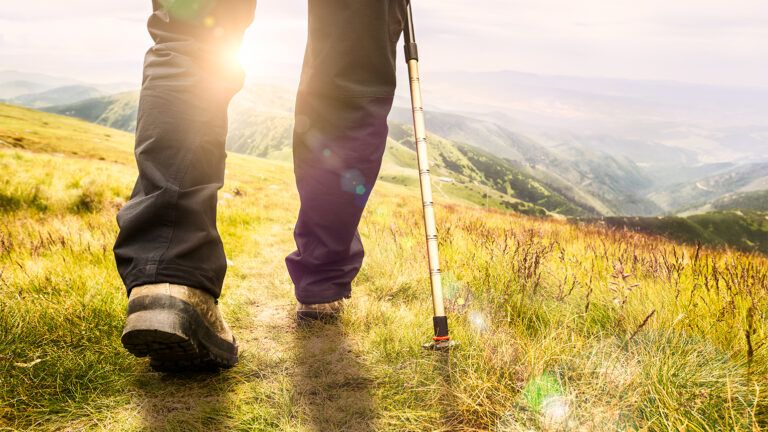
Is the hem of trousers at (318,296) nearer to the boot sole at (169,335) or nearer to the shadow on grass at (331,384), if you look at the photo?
the shadow on grass at (331,384)

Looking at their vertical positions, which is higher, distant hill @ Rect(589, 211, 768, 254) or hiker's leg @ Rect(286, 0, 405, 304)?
hiker's leg @ Rect(286, 0, 405, 304)

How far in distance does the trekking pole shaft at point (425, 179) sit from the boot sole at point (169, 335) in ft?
3.42

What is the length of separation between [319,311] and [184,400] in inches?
38.5

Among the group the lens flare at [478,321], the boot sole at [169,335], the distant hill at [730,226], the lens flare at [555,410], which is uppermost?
the boot sole at [169,335]

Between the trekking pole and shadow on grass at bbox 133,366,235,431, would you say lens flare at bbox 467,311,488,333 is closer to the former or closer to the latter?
the trekking pole

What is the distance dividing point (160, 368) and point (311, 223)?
42.9 inches

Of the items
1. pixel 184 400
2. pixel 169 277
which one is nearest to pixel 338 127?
pixel 169 277

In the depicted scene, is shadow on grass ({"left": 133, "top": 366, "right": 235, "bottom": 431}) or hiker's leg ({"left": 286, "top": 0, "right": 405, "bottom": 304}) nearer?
shadow on grass ({"left": 133, "top": 366, "right": 235, "bottom": 431})

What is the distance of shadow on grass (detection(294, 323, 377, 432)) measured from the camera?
68.5 inches

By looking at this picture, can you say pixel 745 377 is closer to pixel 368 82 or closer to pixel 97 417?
pixel 368 82

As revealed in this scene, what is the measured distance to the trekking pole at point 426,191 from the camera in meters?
2.06

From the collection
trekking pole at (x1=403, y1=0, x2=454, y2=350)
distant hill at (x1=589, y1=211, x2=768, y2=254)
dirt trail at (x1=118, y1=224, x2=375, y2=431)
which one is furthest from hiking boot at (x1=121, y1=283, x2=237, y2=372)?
distant hill at (x1=589, y1=211, x2=768, y2=254)

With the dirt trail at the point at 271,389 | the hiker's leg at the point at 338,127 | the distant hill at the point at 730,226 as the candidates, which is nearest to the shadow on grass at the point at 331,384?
the dirt trail at the point at 271,389

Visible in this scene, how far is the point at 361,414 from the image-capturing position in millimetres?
1786
